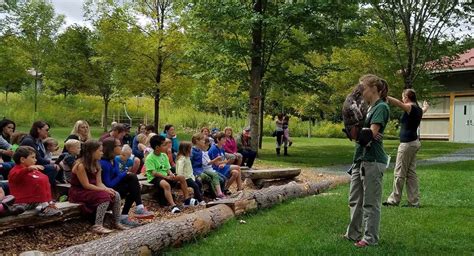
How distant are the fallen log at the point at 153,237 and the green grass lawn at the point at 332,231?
126mm

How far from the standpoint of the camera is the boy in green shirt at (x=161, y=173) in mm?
8539

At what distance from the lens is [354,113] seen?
217 inches

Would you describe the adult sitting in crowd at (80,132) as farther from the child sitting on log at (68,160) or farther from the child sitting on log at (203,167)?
the child sitting on log at (203,167)

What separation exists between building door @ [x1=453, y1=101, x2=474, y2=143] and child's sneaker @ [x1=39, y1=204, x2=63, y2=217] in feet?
88.7

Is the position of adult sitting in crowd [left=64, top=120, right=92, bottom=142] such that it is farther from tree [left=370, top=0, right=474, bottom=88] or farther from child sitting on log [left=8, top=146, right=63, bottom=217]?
tree [left=370, top=0, right=474, bottom=88]

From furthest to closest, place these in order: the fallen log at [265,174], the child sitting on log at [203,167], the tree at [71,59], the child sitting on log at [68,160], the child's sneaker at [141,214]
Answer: the tree at [71,59] → the fallen log at [265,174] → the child sitting on log at [203,167] → the child sitting on log at [68,160] → the child's sneaker at [141,214]

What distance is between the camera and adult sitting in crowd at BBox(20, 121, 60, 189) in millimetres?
7866

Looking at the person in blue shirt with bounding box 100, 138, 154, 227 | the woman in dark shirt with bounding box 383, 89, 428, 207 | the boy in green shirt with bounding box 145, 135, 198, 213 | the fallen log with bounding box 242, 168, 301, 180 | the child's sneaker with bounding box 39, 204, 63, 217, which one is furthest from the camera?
the fallen log with bounding box 242, 168, 301, 180

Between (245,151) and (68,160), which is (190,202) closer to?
(68,160)

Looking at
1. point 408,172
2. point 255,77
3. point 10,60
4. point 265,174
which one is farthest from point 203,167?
point 10,60

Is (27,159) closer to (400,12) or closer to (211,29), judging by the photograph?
(211,29)

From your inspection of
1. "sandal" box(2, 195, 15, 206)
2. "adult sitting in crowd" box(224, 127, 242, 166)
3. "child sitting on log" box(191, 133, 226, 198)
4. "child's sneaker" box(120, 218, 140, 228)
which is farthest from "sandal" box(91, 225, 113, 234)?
"adult sitting in crowd" box(224, 127, 242, 166)

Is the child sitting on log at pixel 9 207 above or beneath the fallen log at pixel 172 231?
above

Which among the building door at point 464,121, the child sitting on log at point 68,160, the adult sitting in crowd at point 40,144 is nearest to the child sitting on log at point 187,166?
the child sitting on log at point 68,160
